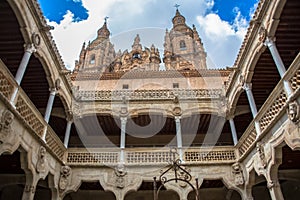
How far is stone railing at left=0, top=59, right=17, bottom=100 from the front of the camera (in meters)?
7.03

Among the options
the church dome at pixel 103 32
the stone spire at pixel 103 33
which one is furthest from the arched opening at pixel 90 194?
the church dome at pixel 103 32

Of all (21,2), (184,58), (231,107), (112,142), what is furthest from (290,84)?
(184,58)

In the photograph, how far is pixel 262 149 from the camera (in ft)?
30.6

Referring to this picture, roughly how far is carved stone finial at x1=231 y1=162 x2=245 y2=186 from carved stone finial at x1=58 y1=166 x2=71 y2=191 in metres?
7.50

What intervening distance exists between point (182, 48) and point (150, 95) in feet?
94.9

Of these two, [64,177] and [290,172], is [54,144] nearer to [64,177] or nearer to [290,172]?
[64,177]

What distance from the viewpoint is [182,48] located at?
136ft

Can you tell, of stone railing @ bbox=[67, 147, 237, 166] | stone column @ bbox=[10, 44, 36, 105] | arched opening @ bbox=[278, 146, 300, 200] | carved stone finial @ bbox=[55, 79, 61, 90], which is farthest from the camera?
stone railing @ bbox=[67, 147, 237, 166]

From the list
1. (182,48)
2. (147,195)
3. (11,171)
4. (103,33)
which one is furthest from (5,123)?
(103,33)

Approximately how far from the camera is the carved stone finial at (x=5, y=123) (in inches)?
272

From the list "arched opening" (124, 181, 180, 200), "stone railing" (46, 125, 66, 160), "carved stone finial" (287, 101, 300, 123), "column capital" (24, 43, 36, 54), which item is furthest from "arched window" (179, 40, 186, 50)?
"carved stone finial" (287, 101, 300, 123)

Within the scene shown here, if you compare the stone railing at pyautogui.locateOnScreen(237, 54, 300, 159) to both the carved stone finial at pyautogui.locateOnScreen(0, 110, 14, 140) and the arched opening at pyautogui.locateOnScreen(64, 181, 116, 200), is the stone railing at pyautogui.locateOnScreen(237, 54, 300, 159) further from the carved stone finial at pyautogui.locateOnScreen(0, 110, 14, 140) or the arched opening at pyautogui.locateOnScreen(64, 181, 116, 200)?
the carved stone finial at pyautogui.locateOnScreen(0, 110, 14, 140)

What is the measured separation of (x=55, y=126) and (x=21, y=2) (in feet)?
28.5

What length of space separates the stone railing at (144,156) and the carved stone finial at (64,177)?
15.4 inches
